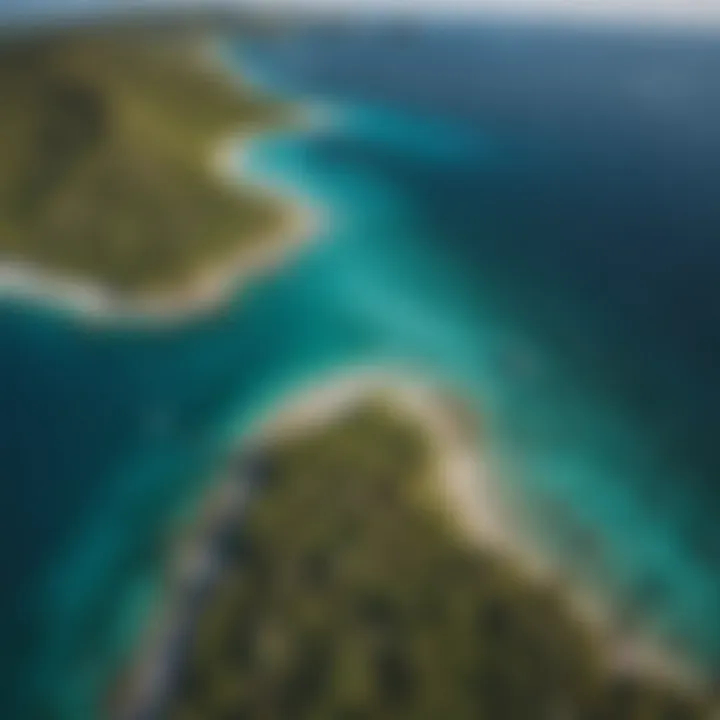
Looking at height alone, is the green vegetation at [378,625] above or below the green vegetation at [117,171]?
below

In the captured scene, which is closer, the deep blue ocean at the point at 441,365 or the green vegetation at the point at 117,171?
the deep blue ocean at the point at 441,365

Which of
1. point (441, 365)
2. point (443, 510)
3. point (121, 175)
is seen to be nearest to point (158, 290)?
point (121, 175)

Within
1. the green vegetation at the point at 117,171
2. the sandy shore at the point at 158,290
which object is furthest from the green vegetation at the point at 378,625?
the green vegetation at the point at 117,171

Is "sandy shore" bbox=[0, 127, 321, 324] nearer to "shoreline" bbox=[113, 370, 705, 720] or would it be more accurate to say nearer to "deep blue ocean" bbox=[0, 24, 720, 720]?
"deep blue ocean" bbox=[0, 24, 720, 720]

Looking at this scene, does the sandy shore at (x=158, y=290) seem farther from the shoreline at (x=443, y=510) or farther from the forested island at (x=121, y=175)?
the shoreline at (x=443, y=510)

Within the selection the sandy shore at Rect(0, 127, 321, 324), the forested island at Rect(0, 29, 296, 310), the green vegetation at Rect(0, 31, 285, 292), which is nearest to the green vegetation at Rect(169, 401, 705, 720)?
the sandy shore at Rect(0, 127, 321, 324)

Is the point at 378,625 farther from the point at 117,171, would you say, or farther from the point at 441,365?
Answer: the point at 117,171

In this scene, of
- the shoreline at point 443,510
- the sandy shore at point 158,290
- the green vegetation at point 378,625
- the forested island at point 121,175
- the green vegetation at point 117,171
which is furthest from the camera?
the green vegetation at point 117,171
